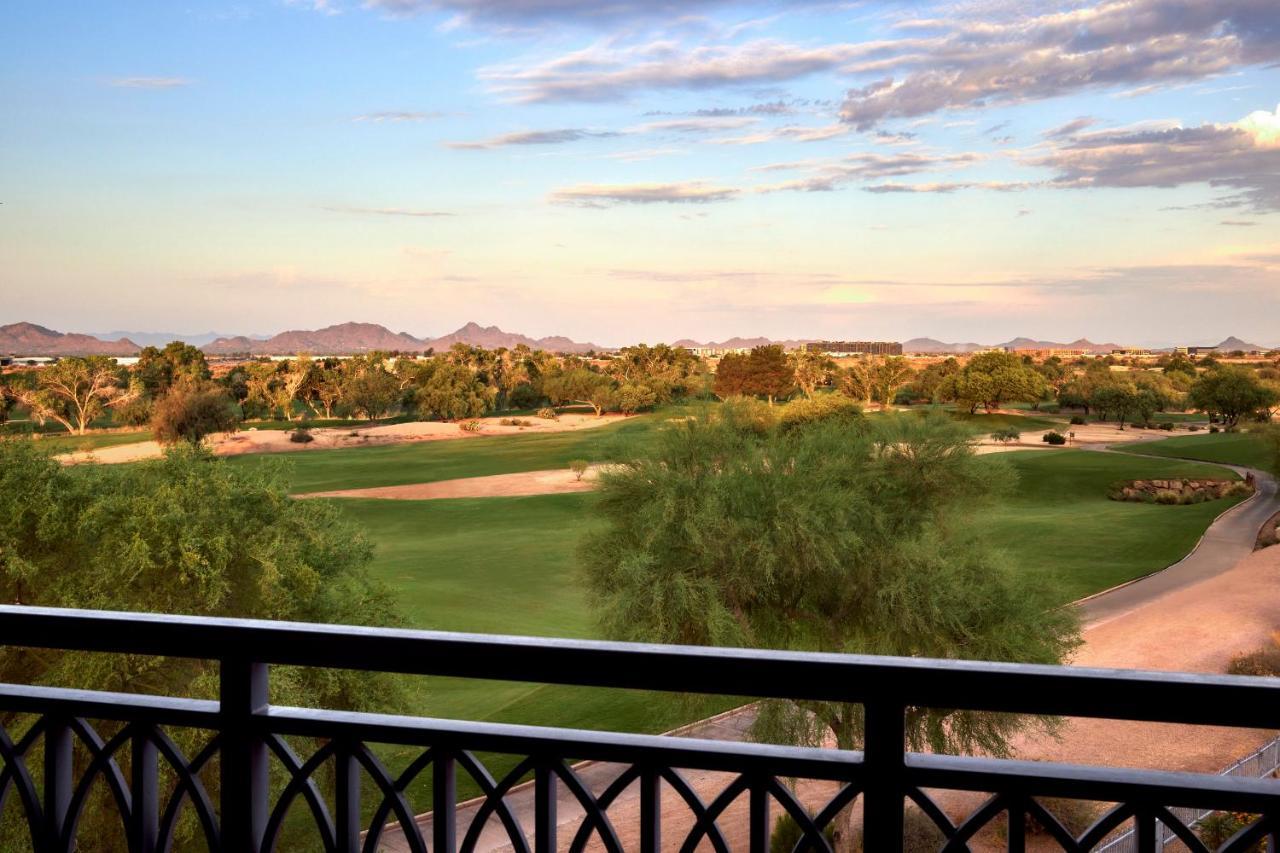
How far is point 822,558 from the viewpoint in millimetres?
19828

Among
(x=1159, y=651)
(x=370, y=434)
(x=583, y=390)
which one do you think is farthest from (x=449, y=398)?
(x=1159, y=651)

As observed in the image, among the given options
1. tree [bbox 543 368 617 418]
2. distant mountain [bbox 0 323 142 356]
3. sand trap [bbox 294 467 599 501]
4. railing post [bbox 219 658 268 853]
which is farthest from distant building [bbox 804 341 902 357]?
railing post [bbox 219 658 268 853]

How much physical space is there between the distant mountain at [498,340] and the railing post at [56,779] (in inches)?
4643

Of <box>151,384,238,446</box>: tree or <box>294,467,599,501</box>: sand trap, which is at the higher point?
<box>151,384,238,446</box>: tree

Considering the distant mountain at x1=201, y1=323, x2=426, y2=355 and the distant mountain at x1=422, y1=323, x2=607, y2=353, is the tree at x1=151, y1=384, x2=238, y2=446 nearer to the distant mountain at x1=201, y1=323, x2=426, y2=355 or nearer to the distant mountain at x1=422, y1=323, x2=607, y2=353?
the distant mountain at x1=201, y1=323, x2=426, y2=355

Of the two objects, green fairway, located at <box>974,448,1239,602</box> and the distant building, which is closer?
green fairway, located at <box>974,448,1239,602</box>

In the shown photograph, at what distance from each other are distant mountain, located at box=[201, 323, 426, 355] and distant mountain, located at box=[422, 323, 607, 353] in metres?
6.24

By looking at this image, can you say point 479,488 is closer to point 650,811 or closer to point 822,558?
point 822,558

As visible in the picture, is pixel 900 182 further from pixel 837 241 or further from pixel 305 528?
pixel 305 528

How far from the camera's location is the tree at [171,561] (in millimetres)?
15578

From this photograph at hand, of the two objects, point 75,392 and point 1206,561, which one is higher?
point 75,392

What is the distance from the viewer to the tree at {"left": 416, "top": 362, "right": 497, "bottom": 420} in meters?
86.8

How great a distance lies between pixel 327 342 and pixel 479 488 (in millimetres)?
49700

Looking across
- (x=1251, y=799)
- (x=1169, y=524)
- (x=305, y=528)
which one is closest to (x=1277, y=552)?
(x=1169, y=524)
